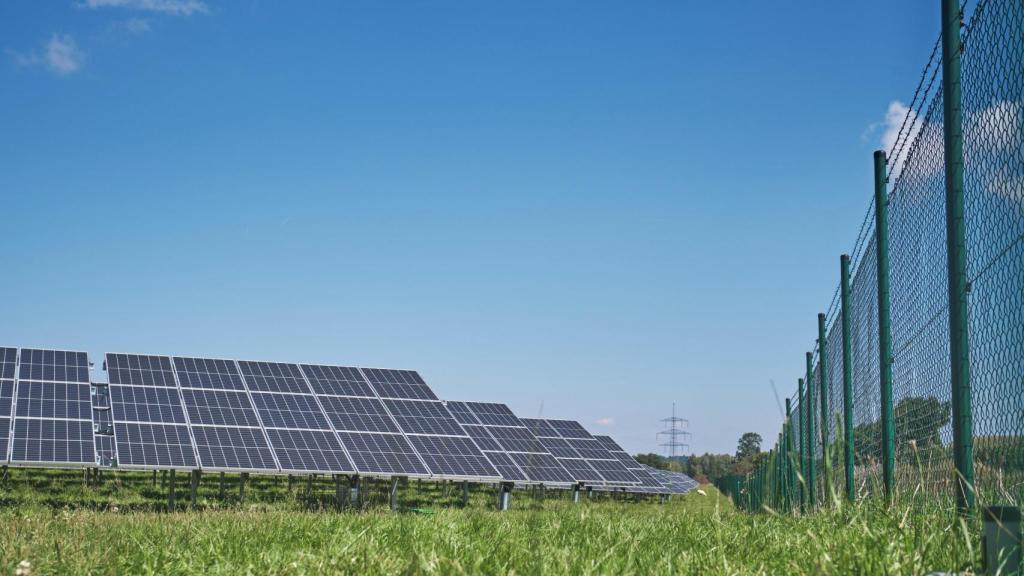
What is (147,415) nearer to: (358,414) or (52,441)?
(52,441)

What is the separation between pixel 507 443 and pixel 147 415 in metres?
8.59

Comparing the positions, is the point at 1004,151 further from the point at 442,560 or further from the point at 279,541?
the point at 279,541

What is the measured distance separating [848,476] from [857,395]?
123 cm

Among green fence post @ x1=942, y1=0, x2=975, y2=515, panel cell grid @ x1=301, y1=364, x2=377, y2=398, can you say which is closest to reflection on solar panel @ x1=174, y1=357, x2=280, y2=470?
panel cell grid @ x1=301, y1=364, x2=377, y2=398

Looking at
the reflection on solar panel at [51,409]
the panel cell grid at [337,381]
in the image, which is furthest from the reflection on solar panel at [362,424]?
the reflection on solar panel at [51,409]

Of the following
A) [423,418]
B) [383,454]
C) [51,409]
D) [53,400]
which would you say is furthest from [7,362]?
[423,418]

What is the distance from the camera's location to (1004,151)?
4242 mm

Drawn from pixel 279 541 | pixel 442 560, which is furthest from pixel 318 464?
pixel 442 560

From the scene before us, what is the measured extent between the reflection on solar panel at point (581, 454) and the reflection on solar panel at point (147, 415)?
822cm

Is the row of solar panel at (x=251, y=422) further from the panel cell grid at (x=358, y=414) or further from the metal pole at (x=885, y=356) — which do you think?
the metal pole at (x=885, y=356)

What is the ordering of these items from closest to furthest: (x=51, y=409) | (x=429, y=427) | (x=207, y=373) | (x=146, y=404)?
(x=51, y=409)
(x=146, y=404)
(x=429, y=427)
(x=207, y=373)

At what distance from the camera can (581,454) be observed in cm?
2691

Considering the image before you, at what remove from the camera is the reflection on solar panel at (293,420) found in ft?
56.2

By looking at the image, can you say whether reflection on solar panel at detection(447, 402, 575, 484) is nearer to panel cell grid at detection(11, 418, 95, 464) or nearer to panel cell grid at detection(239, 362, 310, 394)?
panel cell grid at detection(239, 362, 310, 394)
